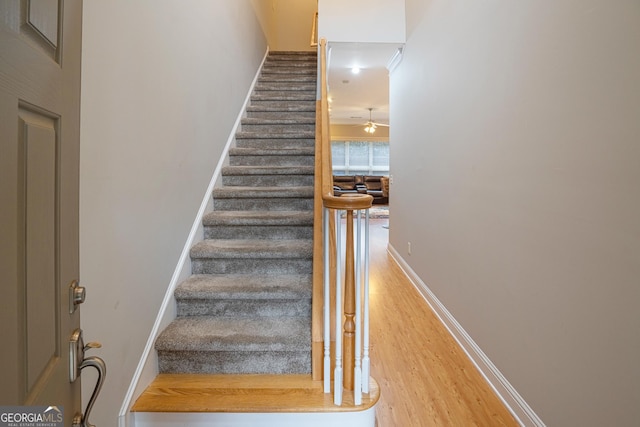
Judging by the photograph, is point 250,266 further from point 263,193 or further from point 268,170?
point 268,170

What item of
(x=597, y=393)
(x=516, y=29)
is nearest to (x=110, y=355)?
(x=597, y=393)

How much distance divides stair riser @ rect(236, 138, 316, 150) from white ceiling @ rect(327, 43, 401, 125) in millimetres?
1399

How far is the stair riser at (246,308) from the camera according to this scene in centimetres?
187

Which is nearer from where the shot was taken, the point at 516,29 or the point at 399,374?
the point at 516,29

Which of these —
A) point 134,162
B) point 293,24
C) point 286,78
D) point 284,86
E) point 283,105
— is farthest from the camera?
point 293,24

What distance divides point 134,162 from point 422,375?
1.93 m

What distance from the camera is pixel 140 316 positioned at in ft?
4.90

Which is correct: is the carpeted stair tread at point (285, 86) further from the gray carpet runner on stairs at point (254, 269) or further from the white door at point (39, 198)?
the white door at point (39, 198)

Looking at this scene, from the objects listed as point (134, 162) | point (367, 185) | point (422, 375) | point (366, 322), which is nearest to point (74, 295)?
point (134, 162)

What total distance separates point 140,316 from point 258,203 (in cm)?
128

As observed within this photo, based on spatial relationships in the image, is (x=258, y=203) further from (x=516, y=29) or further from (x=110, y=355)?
(x=516, y=29)

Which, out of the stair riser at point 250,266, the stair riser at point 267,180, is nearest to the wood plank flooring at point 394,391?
the stair riser at point 250,266

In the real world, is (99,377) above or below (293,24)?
below

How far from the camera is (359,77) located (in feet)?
16.4
